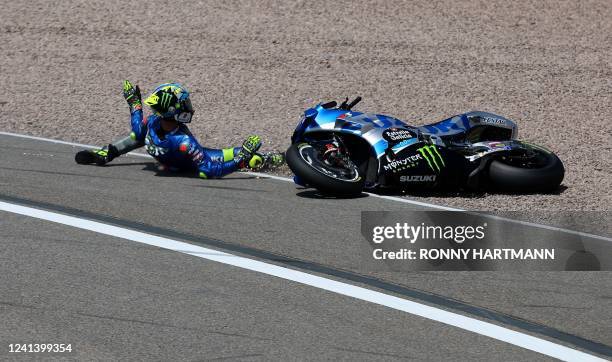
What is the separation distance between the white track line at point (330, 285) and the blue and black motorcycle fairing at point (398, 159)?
2.13 m

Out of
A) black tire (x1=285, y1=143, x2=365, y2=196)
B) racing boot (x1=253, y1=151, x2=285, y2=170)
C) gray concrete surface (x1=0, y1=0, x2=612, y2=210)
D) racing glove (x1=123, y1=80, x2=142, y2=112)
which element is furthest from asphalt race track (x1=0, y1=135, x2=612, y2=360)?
gray concrete surface (x1=0, y1=0, x2=612, y2=210)

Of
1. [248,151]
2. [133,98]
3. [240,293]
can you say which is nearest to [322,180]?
[248,151]

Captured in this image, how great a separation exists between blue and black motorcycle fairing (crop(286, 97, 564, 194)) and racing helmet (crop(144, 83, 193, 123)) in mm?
1239

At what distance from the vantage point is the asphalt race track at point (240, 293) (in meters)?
5.79

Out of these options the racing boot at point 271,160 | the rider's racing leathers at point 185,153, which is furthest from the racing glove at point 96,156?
the racing boot at point 271,160

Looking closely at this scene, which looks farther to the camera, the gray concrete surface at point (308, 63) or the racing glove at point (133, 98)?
the gray concrete surface at point (308, 63)

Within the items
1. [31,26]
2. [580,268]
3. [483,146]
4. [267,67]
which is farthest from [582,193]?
[31,26]

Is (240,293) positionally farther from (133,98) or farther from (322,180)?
(133,98)

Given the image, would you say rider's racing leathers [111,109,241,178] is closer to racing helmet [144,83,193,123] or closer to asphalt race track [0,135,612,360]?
racing helmet [144,83,193,123]

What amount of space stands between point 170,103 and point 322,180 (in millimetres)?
2074

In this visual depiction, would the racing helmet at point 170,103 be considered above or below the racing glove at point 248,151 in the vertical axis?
above

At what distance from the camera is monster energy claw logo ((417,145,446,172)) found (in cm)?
991

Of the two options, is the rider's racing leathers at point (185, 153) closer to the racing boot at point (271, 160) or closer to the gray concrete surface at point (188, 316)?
the racing boot at point (271, 160)

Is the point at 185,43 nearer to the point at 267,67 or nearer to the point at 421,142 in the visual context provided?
the point at 267,67
